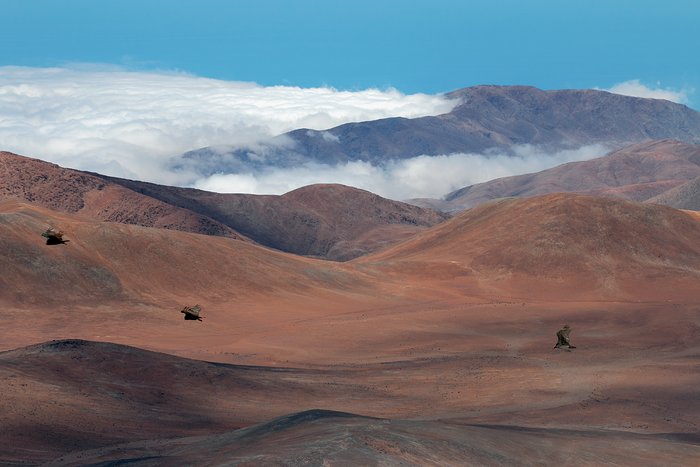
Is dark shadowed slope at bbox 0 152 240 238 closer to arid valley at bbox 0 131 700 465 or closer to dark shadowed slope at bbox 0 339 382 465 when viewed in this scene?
arid valley at bbox 0 131 700 465

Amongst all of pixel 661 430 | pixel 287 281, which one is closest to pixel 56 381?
pixel 661 430

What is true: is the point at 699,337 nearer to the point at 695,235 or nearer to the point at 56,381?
the point at 56,381

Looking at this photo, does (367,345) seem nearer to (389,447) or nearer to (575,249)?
(389,447)

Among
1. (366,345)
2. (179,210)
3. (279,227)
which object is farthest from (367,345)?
(279,227)

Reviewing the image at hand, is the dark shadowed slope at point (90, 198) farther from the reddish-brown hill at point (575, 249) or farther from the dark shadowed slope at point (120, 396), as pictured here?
the dark shadowed slope at point (120, 396)

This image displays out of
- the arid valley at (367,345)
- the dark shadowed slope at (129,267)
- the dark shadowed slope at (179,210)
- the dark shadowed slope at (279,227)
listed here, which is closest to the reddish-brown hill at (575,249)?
the arid valley at (367,345)

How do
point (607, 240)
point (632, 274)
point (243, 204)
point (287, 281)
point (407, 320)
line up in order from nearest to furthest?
point (407, 320) < point (287, 281) < point (632, 274) < point (607, 240) < point (243, 204)
